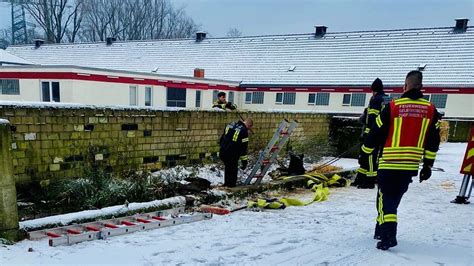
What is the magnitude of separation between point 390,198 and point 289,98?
21310 millimetres

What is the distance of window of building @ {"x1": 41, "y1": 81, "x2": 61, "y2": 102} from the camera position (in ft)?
51.5

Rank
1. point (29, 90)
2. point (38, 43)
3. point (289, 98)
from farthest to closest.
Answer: point (38, 43), point (289, 98), point (29, 90)

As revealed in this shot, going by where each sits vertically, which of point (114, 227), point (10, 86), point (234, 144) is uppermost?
point (10, 86)

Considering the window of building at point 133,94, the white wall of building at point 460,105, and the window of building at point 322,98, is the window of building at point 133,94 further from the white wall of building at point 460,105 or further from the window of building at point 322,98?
the white wall of building at point 460,105

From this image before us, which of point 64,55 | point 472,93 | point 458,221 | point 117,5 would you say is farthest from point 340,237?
point 117,5

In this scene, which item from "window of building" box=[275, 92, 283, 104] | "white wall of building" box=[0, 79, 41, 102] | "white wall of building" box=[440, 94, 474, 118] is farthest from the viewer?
"window of building" box=[275, 92, 283, 104]

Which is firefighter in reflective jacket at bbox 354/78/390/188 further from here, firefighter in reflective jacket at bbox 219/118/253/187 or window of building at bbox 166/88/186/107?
window of building at bbox 166/88/186/107

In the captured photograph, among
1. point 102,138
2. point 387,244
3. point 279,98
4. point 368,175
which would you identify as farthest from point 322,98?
point 387,244

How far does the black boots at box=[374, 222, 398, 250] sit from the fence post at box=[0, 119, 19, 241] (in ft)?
12.8

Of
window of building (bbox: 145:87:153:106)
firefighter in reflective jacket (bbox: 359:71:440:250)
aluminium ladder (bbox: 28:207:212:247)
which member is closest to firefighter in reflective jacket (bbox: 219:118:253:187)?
aluminium ladder (bbox: 28:207:212:247)

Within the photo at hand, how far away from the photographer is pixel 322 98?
24016 mm

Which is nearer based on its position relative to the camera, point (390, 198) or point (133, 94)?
point (390, 198)

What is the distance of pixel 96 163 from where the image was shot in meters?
6.19

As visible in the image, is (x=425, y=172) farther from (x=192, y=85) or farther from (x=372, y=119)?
(x=192, y=85)
